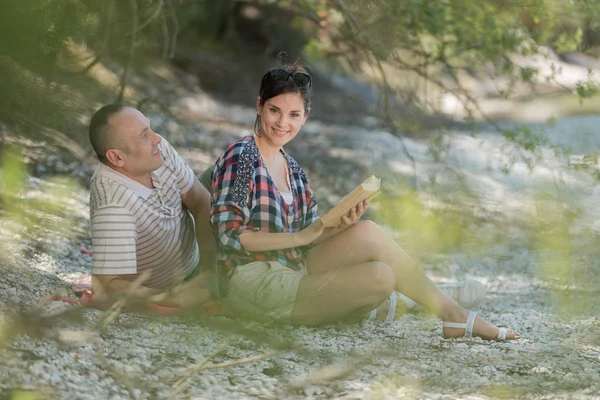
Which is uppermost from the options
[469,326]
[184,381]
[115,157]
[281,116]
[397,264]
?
[281,116]

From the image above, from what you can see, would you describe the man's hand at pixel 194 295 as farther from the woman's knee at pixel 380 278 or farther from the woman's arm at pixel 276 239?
the woman's knee at pixel 380 278

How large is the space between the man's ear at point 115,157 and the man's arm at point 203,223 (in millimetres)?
408

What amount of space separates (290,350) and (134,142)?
111 cm

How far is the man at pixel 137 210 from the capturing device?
3.11m

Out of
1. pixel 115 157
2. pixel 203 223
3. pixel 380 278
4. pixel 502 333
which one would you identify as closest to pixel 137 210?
pixel 115 157

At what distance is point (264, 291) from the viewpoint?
320 centimetres

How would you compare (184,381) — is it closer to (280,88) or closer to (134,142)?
(134,142)

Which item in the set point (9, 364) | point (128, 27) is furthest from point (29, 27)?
point (128, 27)

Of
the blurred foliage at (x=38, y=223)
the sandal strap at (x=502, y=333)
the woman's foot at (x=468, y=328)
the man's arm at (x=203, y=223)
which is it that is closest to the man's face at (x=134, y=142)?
the blurred foliage at (x=38, y=223)

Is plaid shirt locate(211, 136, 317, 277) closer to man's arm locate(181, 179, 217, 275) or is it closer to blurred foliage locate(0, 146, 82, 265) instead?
man's arm locate(181, 179, 217, 275)

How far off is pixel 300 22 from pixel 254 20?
2515 millimetres

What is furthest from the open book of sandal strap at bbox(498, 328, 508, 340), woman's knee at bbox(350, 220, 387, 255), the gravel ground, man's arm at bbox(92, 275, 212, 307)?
sandal strap at bbox(498, 328, 508, 340)

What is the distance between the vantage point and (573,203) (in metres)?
5.41

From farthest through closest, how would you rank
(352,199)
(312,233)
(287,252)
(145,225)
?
(287,252), (145,225), (312,233), (352,199)
